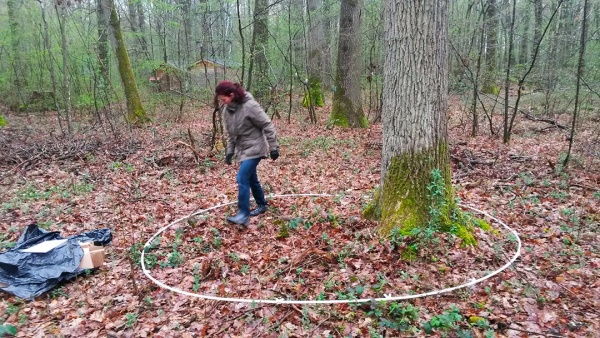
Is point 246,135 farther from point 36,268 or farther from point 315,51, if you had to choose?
point 315,51

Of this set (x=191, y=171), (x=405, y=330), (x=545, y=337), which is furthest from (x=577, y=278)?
(x=191, y=171)

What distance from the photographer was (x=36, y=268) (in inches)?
161

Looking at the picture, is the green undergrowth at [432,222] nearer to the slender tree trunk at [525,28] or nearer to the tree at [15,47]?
the slender tree trunk at [525,28]

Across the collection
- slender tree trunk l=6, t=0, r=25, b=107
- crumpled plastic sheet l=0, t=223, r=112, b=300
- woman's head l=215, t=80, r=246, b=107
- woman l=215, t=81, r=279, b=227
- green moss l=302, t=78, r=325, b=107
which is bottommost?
crumpled plastic sheet l=0, t=223, r=112, b=300

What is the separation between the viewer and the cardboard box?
169 inches

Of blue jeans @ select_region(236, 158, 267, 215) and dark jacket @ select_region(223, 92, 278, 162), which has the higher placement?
dark jacket @ select_region(223, 92, 278, 162)

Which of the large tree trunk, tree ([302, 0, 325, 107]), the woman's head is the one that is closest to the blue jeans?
the woman's head

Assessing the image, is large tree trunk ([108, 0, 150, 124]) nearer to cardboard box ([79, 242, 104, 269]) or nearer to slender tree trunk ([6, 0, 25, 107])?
slender tree trunk ([6, 0, 25, 107])

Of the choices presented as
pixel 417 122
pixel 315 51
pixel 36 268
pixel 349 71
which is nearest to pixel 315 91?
pixel 315 51

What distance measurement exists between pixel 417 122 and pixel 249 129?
2.24m

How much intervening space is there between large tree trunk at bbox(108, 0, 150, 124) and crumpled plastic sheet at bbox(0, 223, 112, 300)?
10464 mm

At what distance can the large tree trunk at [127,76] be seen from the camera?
1338 centimetres

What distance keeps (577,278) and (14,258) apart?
591cm

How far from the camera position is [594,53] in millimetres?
10961
